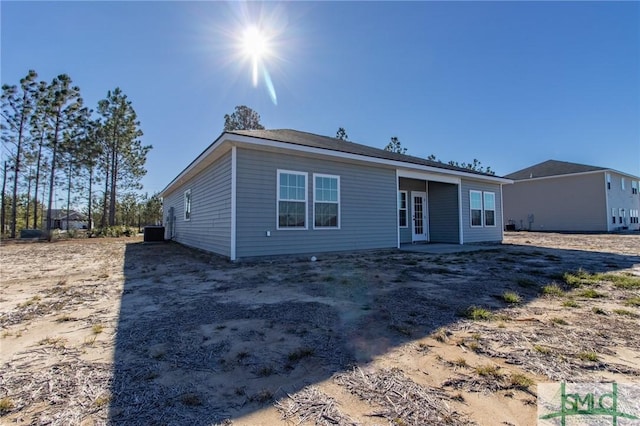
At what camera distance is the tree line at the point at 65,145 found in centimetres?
1775

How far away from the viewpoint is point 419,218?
473 inches

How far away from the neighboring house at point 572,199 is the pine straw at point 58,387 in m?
27.8

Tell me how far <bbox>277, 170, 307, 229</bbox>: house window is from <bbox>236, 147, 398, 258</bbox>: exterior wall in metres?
0.13

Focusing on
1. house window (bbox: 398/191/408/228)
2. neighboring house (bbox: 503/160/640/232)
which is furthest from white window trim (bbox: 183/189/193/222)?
neighboring house (bbox: 503/160/640/232)

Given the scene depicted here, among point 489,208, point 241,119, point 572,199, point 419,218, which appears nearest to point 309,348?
point 419,218

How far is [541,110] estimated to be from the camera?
1460 cm

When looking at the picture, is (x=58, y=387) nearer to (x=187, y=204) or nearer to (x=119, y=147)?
(x=187, y=204)

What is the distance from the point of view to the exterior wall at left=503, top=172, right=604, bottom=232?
2064 centimetres

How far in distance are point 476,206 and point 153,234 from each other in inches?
605

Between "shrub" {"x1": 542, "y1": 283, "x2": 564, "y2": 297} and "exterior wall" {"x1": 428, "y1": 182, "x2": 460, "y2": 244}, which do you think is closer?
"shrub" {"x1": 542, "y1": 283, "x2": 564, "y2": 297}

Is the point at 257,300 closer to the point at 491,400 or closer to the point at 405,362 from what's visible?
the point at 405,362

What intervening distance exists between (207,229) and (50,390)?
754 centimetres

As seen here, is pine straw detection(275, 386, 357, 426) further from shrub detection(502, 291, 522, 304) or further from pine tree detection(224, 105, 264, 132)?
pine tree detection(224, 105, 264, 132)

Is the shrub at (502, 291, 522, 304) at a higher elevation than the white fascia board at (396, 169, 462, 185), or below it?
below
